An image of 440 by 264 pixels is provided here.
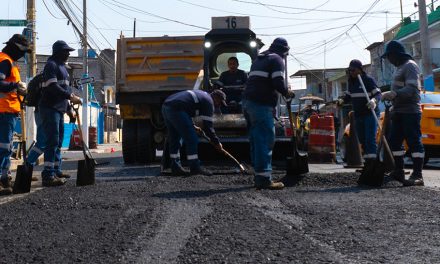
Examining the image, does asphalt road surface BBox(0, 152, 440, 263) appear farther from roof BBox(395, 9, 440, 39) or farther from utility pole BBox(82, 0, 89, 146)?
roof BBox(395, 9, 440, 39)

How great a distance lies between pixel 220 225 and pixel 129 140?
26.5 ft

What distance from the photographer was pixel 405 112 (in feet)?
24.3

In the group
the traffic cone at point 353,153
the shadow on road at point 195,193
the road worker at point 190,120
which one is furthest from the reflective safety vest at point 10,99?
the traffic cone at point 353,153

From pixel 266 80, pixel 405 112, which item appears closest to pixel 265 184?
pixel 266 80

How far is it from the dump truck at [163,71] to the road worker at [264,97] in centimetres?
399

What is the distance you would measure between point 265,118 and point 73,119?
308 centimetres

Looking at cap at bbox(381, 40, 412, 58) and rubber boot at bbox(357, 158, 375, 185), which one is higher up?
cap at bbox(381, 40, 412, 58)

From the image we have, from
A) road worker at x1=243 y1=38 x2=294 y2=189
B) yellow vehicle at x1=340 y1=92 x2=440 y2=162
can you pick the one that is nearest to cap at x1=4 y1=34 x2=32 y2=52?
road worker at x1=243 y1=38 x2=294 y2=189

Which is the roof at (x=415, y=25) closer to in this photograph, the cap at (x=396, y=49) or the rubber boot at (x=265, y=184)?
the cap at (x=396, y=49)

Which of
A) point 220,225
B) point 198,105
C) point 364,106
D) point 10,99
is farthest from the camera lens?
point 198,105

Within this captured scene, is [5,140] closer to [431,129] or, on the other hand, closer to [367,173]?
[367,173]

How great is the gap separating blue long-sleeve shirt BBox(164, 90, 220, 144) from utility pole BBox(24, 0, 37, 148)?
6.71 meters

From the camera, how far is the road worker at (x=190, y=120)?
845 cm

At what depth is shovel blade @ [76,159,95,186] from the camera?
24.1ft
